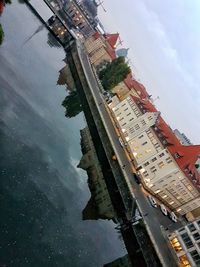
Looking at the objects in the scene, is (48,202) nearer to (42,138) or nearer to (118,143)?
(42,138)

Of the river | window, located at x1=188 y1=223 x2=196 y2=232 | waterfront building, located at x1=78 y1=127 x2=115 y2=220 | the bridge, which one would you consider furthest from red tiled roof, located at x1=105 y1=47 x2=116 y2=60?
window, located at x1=188 y1=223 x2=196 y2=232

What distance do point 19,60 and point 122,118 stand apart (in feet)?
159

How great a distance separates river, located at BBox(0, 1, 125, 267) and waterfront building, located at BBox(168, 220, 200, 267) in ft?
76.5

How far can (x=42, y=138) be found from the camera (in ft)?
196

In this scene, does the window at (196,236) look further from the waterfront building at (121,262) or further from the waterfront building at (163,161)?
the waterfront building at (121,262)

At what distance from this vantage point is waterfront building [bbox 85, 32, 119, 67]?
137 m

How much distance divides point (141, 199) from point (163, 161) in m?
33.0

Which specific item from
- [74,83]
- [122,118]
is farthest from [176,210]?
[74,83]

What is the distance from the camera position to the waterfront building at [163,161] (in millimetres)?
98750

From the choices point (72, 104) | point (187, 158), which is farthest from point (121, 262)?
point (187, 158)

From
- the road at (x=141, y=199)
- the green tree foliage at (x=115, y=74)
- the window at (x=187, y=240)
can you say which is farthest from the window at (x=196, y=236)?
the green tree foliage at (x=115, y=74)

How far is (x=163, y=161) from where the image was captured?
98.8 metres

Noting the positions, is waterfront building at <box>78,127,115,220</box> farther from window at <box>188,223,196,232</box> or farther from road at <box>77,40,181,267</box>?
window at <box>188,223,196,232</box>

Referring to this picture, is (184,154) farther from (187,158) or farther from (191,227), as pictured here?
(191,227)
